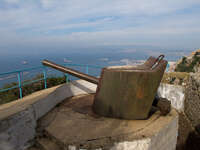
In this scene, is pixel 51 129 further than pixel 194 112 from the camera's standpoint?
No

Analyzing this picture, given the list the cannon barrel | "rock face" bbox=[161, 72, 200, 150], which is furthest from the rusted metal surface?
"rock face" bbox=[161, 72, 200, 150]

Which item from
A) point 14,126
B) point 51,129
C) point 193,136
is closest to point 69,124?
point 51,129

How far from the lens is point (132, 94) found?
10.5 ft

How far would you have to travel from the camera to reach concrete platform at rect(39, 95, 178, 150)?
260 cm

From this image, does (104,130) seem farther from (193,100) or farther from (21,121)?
(193,100)

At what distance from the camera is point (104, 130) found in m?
2.90

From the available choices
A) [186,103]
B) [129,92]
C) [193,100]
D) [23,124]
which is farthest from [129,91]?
[186,103]

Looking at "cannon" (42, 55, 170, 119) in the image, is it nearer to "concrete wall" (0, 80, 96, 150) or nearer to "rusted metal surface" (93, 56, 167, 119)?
"rusted metal surface" (93, 56, 167, 119)

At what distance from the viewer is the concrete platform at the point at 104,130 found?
102 inches

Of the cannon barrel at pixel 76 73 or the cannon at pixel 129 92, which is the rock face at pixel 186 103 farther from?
the cannon barrel at pixel 76 73

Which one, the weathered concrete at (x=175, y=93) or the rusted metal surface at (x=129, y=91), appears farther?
the weathered concrete at (x=175, y=93)

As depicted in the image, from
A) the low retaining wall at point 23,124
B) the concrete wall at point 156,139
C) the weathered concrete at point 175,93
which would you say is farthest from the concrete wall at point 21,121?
the weathered concrete at point 175,93

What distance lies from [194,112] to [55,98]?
5461 millimetres

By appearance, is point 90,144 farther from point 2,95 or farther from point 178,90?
point 178,90
